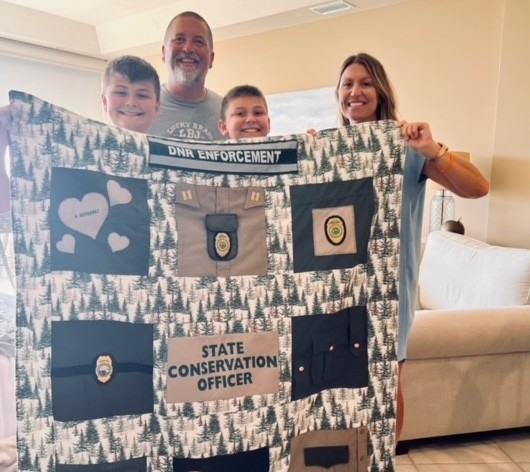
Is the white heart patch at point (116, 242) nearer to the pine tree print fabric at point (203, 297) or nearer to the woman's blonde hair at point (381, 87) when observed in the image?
the pine tree print fabric at point (203, 297)

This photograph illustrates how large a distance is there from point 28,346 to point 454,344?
1.64 m

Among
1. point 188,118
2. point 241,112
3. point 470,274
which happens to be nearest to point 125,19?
point 188,118

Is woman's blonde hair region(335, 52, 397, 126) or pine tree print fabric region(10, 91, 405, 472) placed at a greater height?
woman's blonde hair region(335, 52, 397, 126)

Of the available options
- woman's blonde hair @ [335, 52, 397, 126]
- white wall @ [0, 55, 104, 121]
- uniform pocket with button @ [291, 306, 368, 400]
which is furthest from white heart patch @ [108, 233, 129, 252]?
white wall @ [0, 55, 104, 121]

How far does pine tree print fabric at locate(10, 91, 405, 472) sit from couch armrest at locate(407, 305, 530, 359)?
0.83 meters

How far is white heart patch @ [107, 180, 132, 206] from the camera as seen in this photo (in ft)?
3.50

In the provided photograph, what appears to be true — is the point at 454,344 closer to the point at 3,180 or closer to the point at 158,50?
the point at 3,180

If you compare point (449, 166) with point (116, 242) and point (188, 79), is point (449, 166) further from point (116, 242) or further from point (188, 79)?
point (188, 79)

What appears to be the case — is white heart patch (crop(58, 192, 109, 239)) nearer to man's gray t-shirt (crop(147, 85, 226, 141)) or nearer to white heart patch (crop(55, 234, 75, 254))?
white heart patch (crop(55, 234, 75, 254))

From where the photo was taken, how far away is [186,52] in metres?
1.83

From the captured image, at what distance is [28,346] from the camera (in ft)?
3.30

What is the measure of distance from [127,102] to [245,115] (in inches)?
15.4

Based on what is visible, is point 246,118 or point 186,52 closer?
point 246,118

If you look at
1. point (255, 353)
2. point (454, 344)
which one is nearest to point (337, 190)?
point (255, 353)
